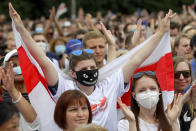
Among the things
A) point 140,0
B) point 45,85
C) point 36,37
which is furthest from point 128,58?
point 140,0

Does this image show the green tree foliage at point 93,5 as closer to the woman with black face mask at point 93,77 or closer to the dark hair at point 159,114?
the woman with black face mask at point 93,77

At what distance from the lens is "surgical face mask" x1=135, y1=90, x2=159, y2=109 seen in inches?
197

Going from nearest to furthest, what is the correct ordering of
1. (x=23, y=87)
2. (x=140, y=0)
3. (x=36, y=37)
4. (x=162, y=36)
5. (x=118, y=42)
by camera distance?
1. (x=162, y=36)
2. (x=23, y=87)
3. (x=36, y=37)
4. (x=118, y=42)
5. (x=140, y=0)

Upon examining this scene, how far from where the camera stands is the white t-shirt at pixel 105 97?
5.19 meters

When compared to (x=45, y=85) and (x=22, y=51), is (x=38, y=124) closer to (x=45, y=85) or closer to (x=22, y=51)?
(x=45, y=85)

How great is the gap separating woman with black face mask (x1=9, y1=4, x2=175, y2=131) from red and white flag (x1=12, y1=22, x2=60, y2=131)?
0.17m

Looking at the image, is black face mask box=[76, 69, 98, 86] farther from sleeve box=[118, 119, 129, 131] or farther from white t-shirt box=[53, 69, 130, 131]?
sleeve box=[118, 119, 129, 131]

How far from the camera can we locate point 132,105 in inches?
205

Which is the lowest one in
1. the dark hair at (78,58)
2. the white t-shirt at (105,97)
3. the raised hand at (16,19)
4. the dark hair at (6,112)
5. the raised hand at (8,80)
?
the white t-shirt at (105,97)

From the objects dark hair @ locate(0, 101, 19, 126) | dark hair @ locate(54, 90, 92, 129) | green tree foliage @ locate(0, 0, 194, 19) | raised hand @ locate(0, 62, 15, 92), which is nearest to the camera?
dark hair @ locate(0, 101, 19, 126)

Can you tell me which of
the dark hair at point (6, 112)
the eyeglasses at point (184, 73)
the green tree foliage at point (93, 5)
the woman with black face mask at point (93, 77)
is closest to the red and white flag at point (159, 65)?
the woman with black face mask at point (93, 77)

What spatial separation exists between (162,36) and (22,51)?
1.64 m

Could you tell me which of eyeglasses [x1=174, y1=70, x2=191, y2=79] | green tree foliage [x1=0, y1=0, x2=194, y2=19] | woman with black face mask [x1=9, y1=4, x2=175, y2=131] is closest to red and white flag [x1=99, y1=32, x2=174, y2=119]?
woman with black face mask [x1=9, y1=4, x2=175, y2=131]

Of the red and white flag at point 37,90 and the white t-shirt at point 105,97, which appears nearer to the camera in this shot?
the white t-shirt at point 105,97
